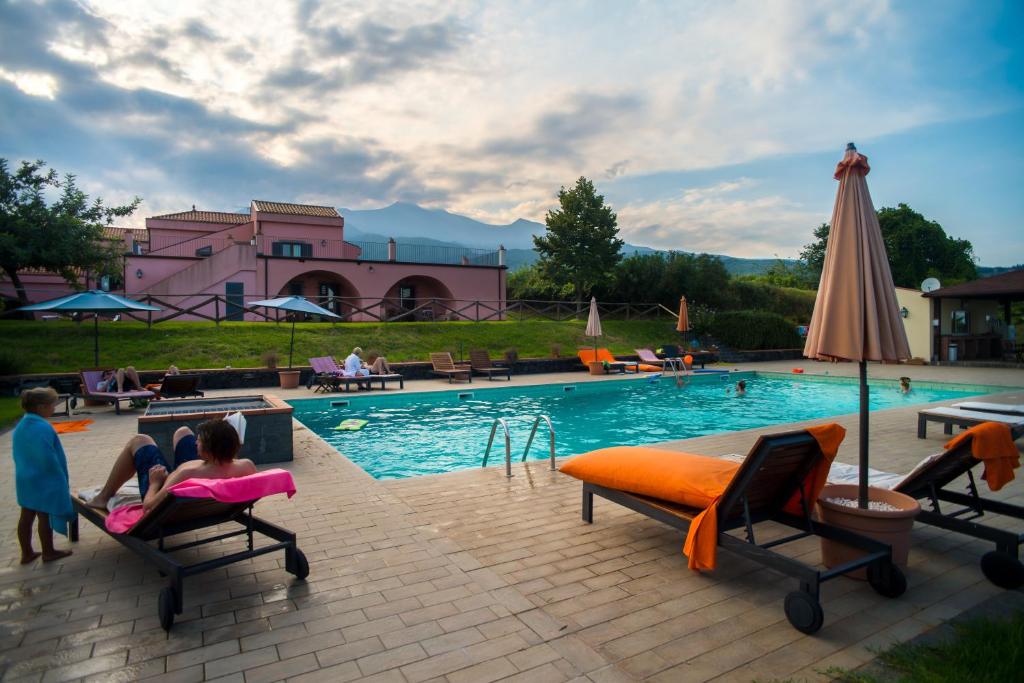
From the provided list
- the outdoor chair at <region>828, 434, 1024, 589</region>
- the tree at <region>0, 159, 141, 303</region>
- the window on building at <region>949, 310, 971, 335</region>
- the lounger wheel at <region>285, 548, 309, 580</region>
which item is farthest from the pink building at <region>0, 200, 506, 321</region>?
the outdoor chair at <region>828, 434, 1024, 589</region>

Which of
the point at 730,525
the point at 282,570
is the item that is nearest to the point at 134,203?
the point at 282,570

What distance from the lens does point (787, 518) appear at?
3.51 metres

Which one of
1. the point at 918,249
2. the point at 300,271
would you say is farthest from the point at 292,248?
the point at 918,249

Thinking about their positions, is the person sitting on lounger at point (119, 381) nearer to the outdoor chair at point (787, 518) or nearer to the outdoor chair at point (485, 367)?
the outdoor chair at point (485, 367)

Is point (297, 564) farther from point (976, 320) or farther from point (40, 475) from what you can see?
point (976, 320)

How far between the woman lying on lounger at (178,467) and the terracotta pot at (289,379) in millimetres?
11189

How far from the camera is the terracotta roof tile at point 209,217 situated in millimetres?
34438

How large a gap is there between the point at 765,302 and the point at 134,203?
3082cm

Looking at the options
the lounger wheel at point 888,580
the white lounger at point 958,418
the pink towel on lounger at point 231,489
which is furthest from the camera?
the white lounger at point 958,418

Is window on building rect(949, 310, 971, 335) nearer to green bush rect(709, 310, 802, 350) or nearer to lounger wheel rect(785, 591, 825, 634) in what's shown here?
green bush rect(709, 310, 802, 350)

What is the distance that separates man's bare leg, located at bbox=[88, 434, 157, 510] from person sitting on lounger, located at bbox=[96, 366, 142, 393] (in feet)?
29.1

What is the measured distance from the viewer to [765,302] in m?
31.0

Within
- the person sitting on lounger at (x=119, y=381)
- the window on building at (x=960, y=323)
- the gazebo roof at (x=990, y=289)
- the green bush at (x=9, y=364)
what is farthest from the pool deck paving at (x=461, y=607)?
the window on building at (x=960, y=323)

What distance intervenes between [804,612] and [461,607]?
69.9 inches
